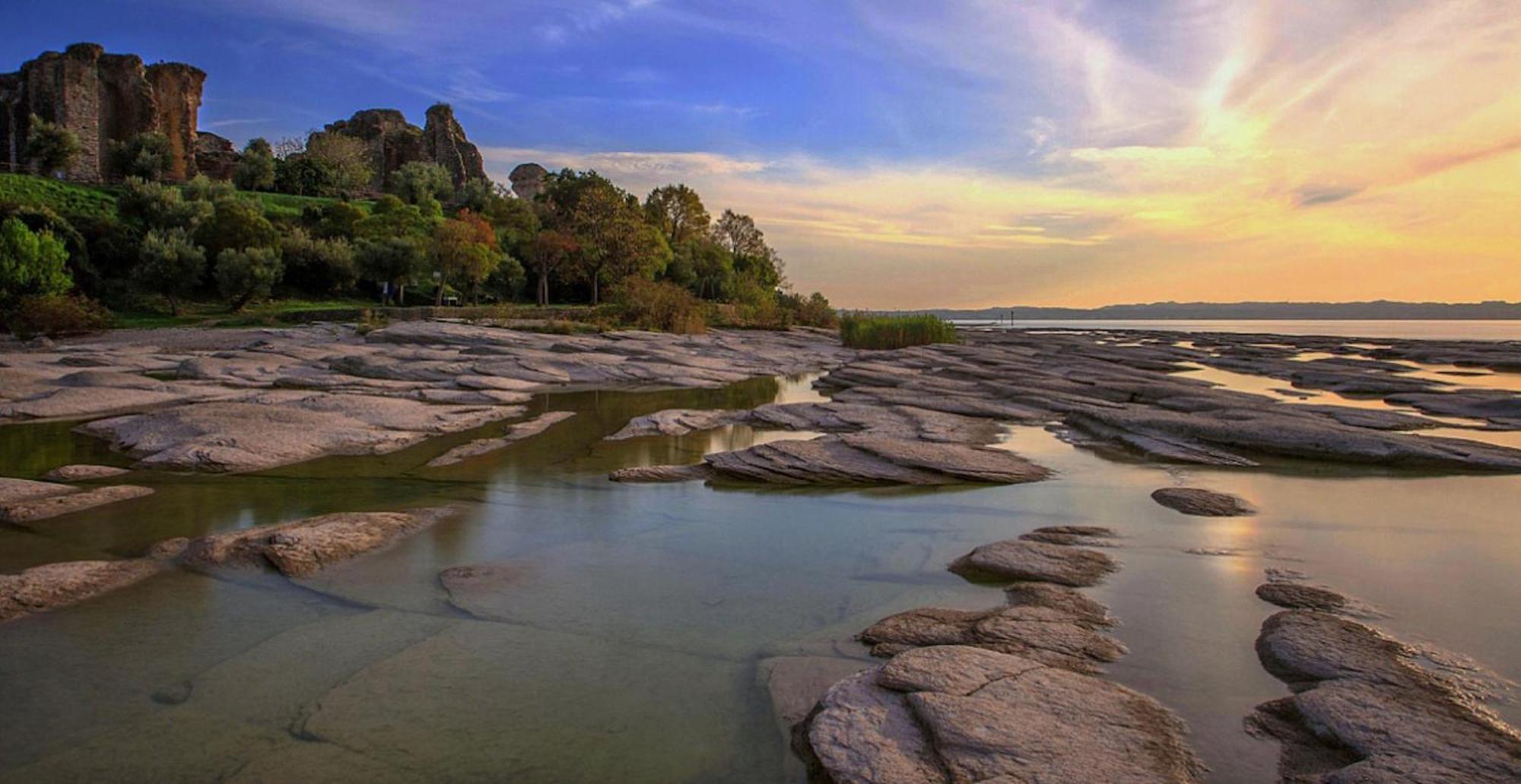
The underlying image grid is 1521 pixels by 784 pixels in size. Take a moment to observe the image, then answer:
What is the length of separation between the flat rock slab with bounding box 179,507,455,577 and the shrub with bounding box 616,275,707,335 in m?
30.1

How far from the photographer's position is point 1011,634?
4195mm

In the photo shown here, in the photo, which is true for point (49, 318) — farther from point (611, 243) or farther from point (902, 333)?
point (902, 333)

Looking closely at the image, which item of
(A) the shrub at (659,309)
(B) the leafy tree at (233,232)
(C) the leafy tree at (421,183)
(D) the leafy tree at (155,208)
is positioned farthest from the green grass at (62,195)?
(A) the shrub at (659,309)

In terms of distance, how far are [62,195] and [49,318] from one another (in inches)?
1092

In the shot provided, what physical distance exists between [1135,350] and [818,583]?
34975mm

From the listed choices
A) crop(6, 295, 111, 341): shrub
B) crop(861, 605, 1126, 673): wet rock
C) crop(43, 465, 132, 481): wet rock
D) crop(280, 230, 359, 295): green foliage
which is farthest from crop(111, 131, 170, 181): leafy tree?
crop(861, 605, 1126, 673): wet rock

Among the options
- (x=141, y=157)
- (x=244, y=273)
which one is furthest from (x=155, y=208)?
(x=141, y=157)

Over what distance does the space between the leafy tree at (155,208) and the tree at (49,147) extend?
1123 centimetres

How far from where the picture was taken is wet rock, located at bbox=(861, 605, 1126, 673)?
4043 millimetres

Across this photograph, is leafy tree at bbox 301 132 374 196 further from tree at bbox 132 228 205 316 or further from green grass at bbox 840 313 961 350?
green grass at bbox 840 313 961 350

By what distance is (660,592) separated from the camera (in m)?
5.26

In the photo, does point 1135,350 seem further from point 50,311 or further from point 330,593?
point 50,311

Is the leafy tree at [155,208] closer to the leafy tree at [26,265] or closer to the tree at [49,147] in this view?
the tree at [49,147]

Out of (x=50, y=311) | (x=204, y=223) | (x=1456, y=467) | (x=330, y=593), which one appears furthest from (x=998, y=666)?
(x=204, y=223)
